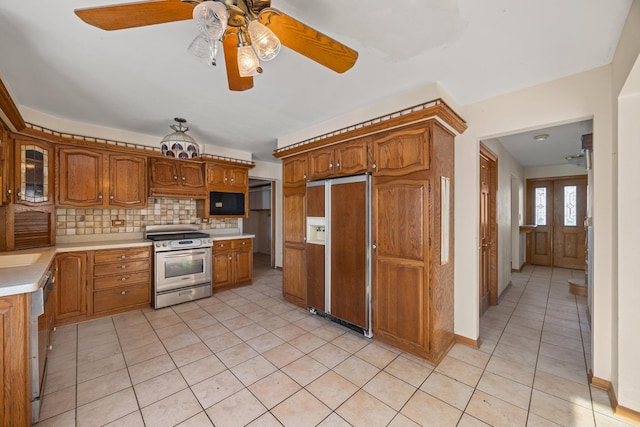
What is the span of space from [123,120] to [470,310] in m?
4.40

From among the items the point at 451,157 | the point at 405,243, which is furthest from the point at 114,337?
the point at 451,157

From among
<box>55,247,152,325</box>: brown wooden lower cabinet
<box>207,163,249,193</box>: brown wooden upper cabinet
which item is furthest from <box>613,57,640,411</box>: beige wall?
<box>55,247,152,325</box>: brown wooden lower cabinet

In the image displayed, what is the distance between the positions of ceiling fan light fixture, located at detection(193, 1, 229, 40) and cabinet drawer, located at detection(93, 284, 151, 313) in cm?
343

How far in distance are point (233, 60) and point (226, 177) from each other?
3.15 m

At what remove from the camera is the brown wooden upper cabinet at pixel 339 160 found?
2676 millimetres

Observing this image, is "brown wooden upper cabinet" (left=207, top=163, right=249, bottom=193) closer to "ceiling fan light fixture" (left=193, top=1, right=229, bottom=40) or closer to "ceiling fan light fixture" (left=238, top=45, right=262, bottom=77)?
"ceiling fan light fixture" (left=238, top=45, right=262, bottom=77)

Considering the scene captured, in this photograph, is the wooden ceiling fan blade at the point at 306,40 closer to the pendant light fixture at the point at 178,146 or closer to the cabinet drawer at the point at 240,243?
the pendant light fixture at the point at 178,146

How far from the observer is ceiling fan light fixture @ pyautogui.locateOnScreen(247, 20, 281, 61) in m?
1.16

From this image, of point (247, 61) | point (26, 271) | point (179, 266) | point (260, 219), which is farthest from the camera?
point (260, 219)

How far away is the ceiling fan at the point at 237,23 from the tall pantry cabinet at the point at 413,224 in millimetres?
1119

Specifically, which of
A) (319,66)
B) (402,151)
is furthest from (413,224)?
(319,66)

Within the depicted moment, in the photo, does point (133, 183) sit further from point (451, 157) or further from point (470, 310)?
point (470, 310)

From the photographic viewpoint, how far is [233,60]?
1.47m

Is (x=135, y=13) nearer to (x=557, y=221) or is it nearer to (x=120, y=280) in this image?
(x=120, y=280)
